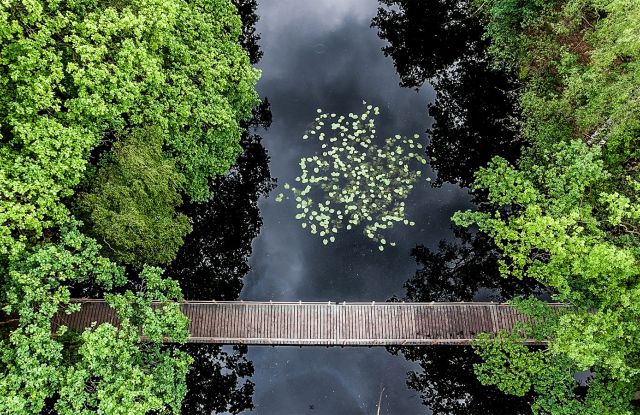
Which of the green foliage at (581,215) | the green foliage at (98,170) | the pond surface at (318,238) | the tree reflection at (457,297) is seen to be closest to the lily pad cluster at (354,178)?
the pond surface at (318,238)

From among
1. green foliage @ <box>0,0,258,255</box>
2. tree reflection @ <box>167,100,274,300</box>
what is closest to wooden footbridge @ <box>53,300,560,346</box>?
tree reflection @ <box>167,100,274,300</box>

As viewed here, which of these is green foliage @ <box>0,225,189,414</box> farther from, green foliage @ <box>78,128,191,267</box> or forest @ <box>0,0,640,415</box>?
green foliage @ <box>78,128,191,267</box>

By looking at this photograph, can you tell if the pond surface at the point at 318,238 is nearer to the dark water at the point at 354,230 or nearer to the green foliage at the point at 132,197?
the dark water at the point at 354,230

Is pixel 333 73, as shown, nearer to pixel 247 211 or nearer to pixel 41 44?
pixel 247 211

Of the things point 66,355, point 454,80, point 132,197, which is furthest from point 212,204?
point 454,80

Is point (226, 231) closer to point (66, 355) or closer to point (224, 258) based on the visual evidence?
point (224, 258)

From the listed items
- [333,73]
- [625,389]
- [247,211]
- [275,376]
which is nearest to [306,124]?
[333,73]
